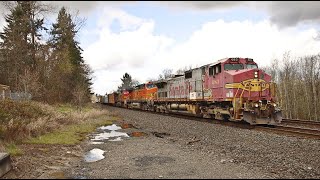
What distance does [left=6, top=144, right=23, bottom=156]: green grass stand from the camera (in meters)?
10.6

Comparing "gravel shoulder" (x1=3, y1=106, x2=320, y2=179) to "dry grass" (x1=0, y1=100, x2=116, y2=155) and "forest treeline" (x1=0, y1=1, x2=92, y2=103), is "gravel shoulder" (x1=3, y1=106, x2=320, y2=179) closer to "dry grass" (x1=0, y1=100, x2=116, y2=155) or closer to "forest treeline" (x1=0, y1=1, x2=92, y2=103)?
"dry grass" (x1=0, y1=100, x2=116, y2=155)

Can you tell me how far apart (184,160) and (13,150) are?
5.79 metres

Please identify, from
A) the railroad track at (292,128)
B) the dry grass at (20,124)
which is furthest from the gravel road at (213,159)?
the dry grass at (20,124)

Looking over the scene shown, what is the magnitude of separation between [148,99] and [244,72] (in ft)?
78.2

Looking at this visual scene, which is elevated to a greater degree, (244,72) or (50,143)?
(244,72)

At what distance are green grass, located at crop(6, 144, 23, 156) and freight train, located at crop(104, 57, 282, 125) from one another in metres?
11.7

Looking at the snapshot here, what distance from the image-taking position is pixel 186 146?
1259 centimetres

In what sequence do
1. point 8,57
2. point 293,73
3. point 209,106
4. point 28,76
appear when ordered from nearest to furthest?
point 209,106 < point 28,76 < point 8,57 < point 293,73

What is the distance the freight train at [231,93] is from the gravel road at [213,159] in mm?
3920

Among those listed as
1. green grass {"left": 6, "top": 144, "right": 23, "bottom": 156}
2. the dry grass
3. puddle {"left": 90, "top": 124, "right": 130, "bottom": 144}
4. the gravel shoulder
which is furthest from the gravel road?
the dry grass

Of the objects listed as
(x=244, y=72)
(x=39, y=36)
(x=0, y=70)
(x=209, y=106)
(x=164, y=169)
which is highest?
(x=39, y=36)

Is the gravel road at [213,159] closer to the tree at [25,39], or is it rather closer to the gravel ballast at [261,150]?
the gravel ballast at [261,150]

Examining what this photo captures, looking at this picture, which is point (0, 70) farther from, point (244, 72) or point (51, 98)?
point (244, 72)

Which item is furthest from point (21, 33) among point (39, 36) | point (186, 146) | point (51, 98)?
point (186, 146)
